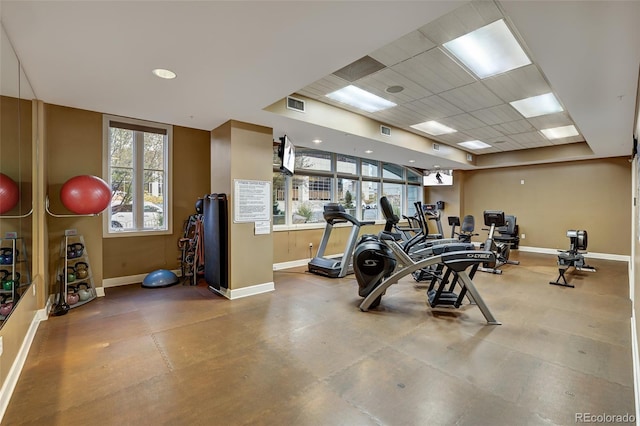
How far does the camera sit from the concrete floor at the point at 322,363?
6.74ft

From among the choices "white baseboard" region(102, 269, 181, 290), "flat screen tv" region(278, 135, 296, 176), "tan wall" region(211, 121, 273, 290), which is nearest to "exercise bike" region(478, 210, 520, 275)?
"flat screen tv" region(278, 135, 296, 176)

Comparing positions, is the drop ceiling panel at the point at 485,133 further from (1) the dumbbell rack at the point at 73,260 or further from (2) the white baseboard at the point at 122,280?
(1) the dumbbell rack at the point at 73,260

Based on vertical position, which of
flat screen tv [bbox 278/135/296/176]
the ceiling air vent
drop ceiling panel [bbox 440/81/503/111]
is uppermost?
drop ceiling panel [bbox 440/81/503/111]

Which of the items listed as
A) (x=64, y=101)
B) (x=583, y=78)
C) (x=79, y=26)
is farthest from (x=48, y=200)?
(x=583, y=78)

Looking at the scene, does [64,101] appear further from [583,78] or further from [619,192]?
[619,192]

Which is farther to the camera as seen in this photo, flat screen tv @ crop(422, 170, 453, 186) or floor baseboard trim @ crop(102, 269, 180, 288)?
flat screen tv @ crop(422, 170, 453, 186)

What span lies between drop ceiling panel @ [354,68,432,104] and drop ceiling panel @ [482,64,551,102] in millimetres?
870

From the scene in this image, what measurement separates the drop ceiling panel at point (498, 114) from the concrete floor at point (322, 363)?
3.11m

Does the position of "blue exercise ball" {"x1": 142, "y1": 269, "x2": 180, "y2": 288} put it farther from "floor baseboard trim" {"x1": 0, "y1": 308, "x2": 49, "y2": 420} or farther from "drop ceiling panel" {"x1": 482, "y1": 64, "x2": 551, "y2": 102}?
"drop ceiling panel" {"x1": 482, "y1": 64, "x2": 551, "y2": 102}

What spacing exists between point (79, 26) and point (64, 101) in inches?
87.1

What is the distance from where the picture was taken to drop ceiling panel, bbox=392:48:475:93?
338cm

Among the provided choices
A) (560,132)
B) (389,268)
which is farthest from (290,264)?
(560,132)

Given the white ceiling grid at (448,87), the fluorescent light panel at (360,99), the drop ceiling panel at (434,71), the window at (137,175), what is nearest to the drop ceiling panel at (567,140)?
the white ceiling grid at (448,87)

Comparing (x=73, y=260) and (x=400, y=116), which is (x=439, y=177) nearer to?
(x=400, y=116)
